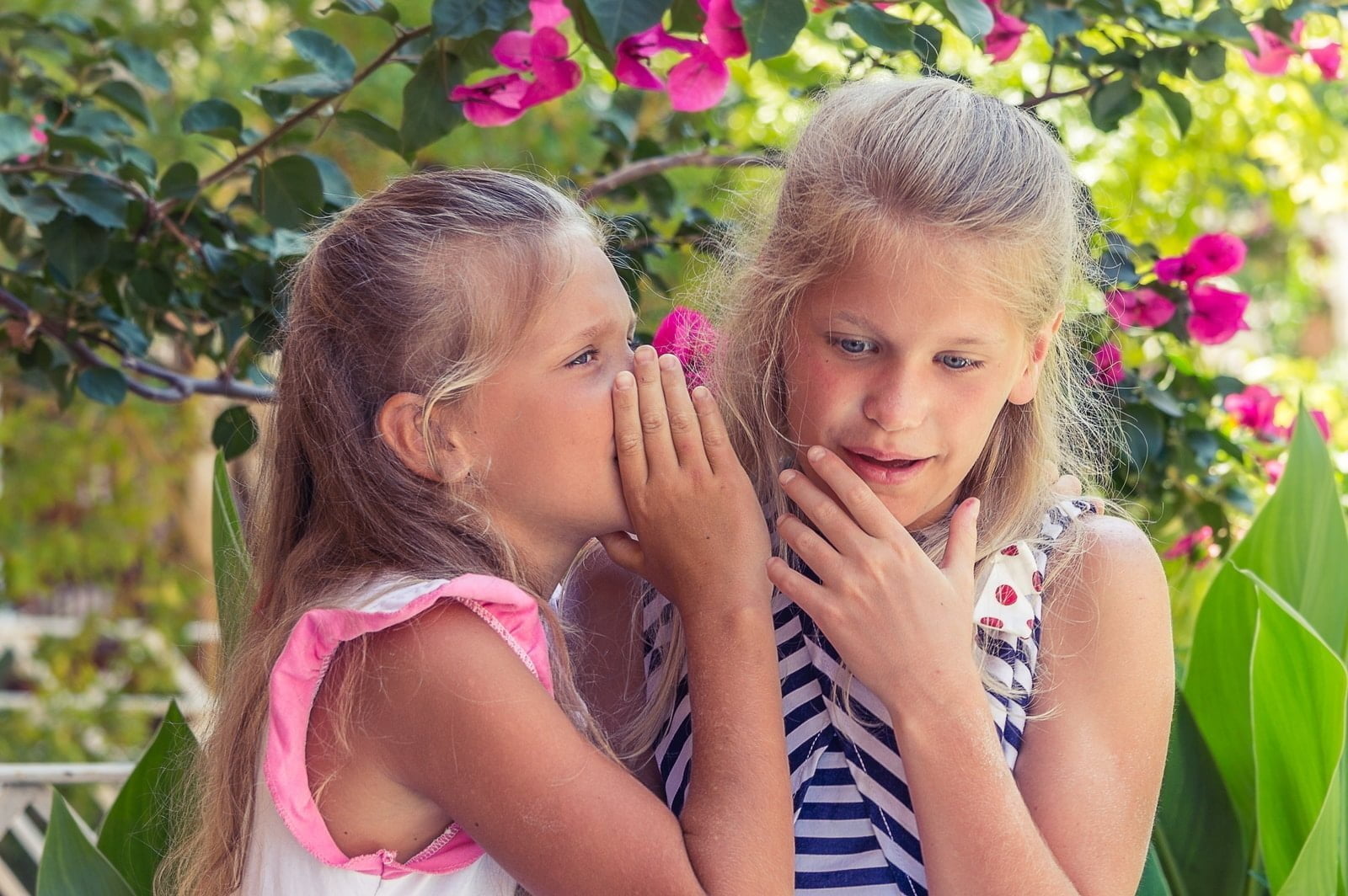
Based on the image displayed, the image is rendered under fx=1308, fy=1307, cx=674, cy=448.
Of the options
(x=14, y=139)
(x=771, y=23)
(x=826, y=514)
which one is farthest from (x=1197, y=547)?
(x=14, y=139)

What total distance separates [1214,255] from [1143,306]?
0.36 feet

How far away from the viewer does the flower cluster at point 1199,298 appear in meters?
1.78

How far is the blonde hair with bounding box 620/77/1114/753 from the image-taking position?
3.80 feet

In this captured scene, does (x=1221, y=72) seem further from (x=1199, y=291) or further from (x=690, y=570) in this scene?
(x=690, y=570)

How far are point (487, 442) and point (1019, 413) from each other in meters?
0.54

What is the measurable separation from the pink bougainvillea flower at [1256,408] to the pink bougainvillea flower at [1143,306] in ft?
1.44

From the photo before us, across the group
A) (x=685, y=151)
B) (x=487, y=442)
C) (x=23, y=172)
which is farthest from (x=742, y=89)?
(x=487, y=442)

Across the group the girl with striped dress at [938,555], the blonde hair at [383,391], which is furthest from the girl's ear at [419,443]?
the girl with striped dress at [938,555]

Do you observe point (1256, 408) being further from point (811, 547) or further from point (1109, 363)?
point (811, 547)

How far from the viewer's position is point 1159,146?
3.39 metres

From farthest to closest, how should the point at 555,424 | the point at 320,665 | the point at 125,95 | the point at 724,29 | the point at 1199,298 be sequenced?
the point at 1199,298, the point at 125,95, the point at 724,29, the point at 555,424, the point at 320,665

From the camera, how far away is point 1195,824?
152 cm

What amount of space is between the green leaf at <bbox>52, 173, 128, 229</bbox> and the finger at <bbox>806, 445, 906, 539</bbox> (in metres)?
0.92

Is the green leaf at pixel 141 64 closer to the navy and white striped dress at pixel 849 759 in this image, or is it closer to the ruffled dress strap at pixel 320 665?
the ruffled dress strap at pixel 320 665
